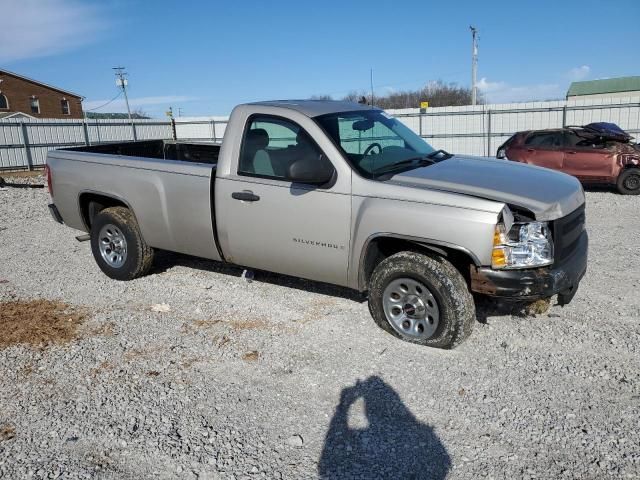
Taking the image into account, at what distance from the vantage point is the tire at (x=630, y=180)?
38.0 feet

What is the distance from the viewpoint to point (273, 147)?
483 centimetres

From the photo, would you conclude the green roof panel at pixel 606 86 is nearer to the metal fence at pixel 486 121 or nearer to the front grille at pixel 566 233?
the metal fence at pixel 486 121

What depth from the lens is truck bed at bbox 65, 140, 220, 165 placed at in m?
7.17

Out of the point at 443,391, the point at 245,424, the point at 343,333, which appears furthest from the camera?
the point at 343,333

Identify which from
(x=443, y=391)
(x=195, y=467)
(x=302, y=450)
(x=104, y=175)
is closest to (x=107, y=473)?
(x=195, y=467)

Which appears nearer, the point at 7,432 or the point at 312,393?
the point at 7,432

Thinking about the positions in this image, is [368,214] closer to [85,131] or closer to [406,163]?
[406,163]

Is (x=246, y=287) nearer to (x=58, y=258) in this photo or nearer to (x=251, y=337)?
(x=251, y=337)

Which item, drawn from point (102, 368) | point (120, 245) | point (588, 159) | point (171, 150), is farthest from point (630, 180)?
point (102, 368)

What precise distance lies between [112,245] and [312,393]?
3526 millimetres

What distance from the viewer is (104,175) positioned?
18.9 ft

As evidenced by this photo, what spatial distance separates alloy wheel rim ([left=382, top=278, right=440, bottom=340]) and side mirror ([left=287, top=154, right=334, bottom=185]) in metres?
1.03

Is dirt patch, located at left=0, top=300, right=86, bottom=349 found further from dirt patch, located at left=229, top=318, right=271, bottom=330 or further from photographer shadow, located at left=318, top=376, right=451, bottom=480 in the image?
photographer shadow, located at left=318, top=376, right=451, bottom=480

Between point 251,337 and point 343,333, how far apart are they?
806 millimetres
